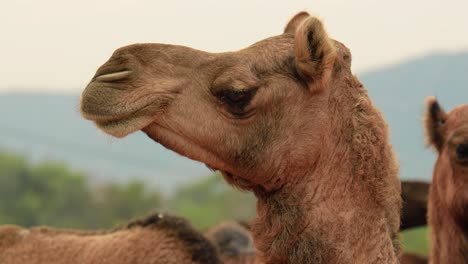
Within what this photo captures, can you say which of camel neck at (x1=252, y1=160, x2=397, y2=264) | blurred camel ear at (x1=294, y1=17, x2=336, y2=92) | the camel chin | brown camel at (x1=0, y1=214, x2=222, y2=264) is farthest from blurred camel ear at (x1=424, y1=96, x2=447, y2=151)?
the camel chin

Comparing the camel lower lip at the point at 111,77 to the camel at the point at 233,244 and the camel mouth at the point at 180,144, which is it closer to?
the camel mouth at the point at 180,144

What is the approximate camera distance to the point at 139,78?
3.50 metres

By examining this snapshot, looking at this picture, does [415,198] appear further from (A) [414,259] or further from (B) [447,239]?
(B) [447,239]

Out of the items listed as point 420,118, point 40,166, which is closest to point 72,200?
point 40,166

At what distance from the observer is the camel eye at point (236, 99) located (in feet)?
11.8

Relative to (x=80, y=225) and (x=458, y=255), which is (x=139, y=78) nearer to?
(x=458, y=255)

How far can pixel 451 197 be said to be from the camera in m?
5.84

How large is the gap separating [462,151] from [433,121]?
0.69 metres

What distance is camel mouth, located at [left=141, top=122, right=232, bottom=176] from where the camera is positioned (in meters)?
3.59

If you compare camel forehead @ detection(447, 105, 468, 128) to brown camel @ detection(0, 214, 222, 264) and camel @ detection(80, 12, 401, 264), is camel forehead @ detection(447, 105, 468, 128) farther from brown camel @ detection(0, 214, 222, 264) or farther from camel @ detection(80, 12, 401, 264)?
camel @ detection(80, 12, 401, 264)

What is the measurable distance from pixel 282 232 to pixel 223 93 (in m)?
0.64

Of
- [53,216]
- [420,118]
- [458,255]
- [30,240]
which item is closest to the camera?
[30,240]

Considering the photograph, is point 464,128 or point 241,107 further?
point 464,128

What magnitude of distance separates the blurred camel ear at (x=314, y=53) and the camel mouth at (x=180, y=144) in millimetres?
523
